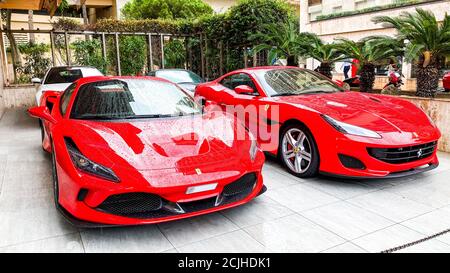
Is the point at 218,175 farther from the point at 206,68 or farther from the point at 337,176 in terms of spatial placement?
the point at 206,68

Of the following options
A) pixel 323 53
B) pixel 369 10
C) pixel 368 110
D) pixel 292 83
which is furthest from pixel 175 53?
pixel 369 10

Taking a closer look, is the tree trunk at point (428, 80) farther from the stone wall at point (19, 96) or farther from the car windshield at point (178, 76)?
the stone wall at point (19, 96)

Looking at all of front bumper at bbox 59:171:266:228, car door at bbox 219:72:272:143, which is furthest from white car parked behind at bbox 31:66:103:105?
front bumper at bbox 59:171:266:228

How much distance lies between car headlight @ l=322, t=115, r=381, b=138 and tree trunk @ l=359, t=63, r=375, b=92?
369 cm

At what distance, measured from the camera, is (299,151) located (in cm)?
425

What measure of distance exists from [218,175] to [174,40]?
12734 millimetres

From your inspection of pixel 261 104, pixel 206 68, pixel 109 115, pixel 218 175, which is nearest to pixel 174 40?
pixel 206 68

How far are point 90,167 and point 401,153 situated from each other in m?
2.98

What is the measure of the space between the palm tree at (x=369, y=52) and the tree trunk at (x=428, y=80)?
0.81m

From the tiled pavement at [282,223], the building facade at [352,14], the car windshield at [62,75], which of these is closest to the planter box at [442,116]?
the tiled pavement at [282,223]

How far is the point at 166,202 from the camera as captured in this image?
8.87 ft

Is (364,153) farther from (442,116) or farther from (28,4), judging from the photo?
(28,4)

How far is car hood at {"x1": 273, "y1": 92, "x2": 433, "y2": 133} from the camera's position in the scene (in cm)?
388
